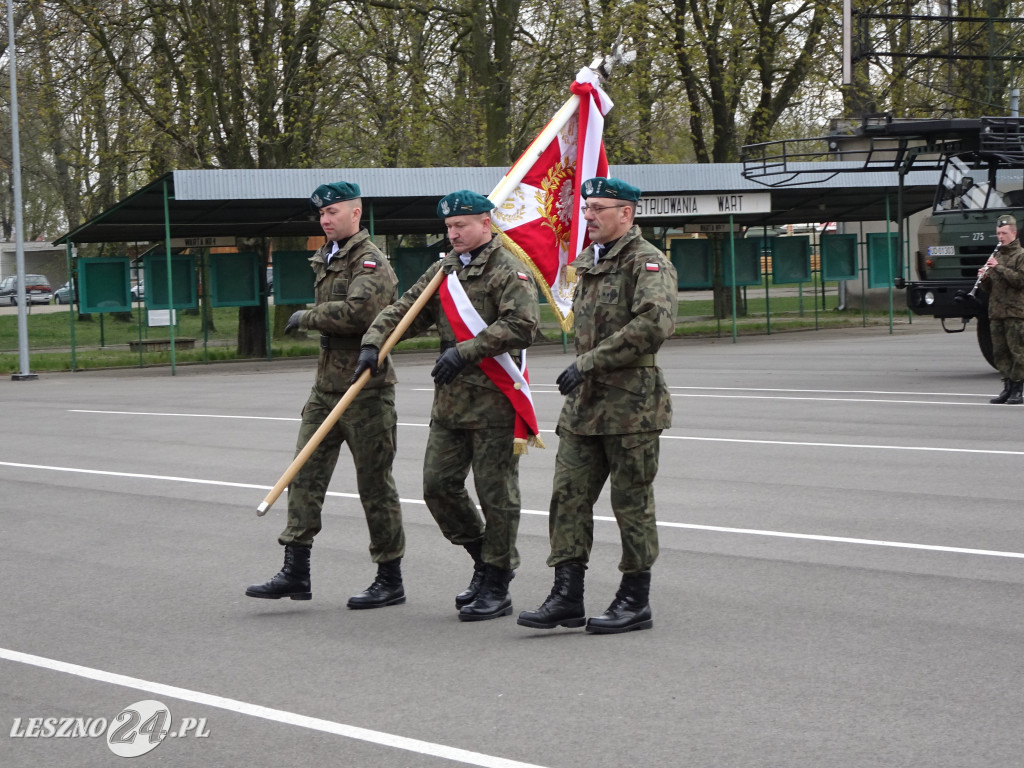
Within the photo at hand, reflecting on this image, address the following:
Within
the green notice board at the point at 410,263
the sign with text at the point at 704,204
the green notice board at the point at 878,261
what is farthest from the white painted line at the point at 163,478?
the green notice board at the point at 878,261

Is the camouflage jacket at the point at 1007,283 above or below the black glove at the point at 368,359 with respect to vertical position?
above

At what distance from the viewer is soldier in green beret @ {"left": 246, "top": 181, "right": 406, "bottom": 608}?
6426 mm

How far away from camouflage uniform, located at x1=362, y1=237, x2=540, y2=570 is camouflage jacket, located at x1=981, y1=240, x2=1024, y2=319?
32.5 ft

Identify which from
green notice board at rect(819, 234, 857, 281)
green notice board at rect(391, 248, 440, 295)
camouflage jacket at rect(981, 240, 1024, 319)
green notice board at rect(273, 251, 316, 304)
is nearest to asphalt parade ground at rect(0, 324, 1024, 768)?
camouflage jacket at rect(981, 240, 1024, 319)

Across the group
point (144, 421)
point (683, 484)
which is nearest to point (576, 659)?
point (683, 484)

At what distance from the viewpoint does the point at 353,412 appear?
6.42 m

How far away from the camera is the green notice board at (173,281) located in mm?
26406

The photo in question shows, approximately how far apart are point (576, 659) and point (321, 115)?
1016 inches

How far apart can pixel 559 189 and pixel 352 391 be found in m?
1.62

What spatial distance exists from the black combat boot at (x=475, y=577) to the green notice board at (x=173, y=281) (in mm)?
20457

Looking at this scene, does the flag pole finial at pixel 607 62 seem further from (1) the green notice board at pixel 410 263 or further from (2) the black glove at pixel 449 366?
(1) the green notice board at pixel 410 263

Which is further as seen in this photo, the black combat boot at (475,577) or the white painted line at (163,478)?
the white painted line at (163,478)

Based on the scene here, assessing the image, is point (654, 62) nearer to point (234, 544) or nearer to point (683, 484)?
point (683, 484)

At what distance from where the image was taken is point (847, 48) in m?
22.0
